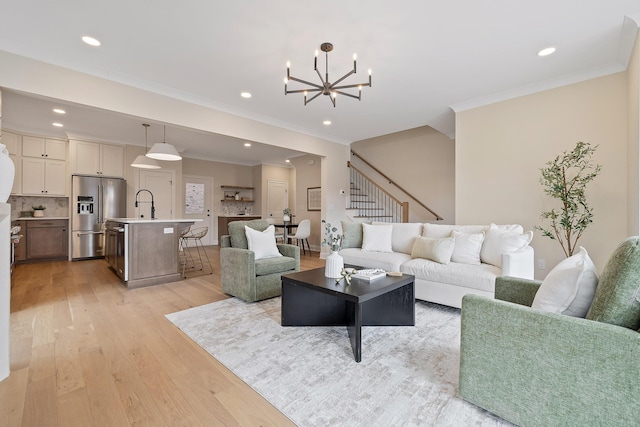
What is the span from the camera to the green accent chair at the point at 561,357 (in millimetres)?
1143

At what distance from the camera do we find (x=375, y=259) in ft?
12.0

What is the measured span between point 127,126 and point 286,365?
18.3 feet

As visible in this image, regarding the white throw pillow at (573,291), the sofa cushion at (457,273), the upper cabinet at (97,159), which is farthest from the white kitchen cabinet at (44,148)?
the white throw pillow at (573,291)

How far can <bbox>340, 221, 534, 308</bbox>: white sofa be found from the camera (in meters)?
2.79

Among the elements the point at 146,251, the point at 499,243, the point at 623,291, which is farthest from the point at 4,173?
the point at 499,243

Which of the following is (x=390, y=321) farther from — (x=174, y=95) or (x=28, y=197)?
(x=28, y=197)

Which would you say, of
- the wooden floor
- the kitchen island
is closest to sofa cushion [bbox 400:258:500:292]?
the wooden floor

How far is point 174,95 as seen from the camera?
13.0 feet

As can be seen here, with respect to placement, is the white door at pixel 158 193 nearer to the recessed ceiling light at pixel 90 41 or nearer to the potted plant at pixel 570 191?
the recessed ceiling light at pixel 90 41

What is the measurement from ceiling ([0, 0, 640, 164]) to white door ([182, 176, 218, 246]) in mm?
3816

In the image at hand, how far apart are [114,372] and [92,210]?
557 centimetres

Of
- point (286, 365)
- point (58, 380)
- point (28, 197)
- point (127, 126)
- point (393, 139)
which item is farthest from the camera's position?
point (393, 139)

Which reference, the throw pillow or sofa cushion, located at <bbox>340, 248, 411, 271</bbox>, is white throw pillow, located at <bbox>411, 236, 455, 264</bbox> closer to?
sofa cushion, located at <bbox>340, 248, 411, 271</bbox>

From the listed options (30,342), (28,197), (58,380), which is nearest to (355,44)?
(58,380)
